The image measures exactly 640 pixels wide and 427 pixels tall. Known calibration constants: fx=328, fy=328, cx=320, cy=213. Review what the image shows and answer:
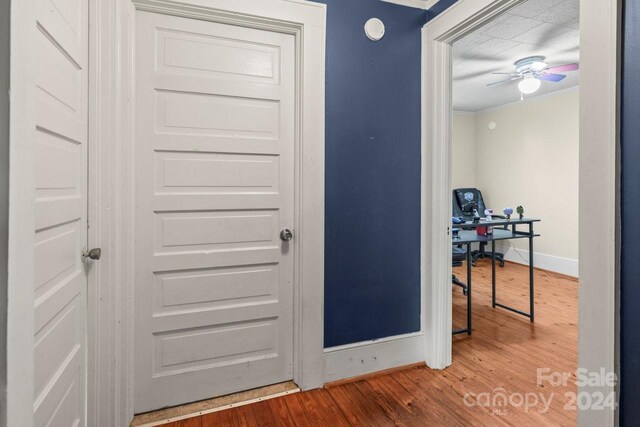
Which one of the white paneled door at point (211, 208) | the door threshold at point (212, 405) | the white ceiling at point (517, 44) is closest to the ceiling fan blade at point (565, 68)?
the white ceiling at point (517, 44)

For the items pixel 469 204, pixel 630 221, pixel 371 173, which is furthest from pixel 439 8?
pixel 469 204

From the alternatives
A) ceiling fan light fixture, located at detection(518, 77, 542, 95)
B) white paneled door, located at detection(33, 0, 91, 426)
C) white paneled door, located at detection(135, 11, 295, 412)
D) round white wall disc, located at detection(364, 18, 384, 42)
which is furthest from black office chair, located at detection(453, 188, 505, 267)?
white paneled door, located at detection(33, 0, 91, 426)

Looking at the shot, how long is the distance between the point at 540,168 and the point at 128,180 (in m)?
5.32

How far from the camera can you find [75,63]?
117 centimetres

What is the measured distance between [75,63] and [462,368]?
254cm

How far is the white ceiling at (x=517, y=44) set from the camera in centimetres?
244

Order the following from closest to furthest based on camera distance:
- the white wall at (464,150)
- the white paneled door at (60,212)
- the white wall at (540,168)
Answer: the white paneled door at (60,212), the white wall at (540,168), the white wall at (464,150)

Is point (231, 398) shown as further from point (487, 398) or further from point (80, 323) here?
point (487, 398)

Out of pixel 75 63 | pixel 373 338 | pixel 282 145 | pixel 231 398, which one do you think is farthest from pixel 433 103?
pixel 231 398

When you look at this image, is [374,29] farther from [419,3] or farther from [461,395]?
[461,395]

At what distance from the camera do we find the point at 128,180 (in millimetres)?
1568

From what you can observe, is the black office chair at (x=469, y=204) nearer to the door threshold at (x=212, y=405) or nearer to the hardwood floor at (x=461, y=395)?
the hardwood floor at (x=461, y=395)

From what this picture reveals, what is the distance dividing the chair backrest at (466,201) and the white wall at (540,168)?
280 mm

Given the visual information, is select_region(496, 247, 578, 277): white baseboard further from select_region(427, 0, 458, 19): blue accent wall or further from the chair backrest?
select_region(427, 0, 458, 19): blue accent wall
